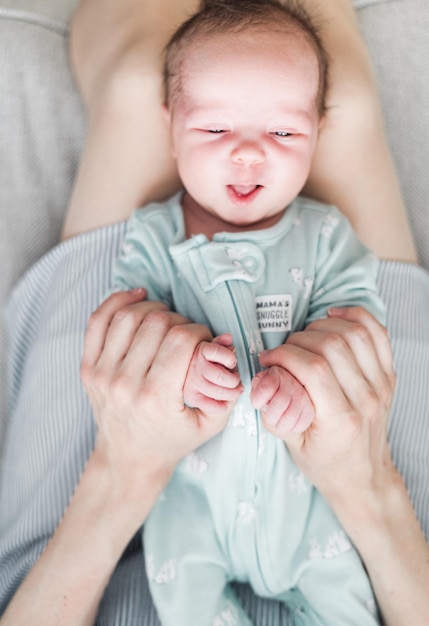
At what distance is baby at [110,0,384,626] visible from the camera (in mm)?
1085

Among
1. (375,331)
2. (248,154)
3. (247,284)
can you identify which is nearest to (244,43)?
(248,154)

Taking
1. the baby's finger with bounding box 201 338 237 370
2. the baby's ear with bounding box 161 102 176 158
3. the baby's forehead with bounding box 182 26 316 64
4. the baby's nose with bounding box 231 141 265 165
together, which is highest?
the baby's forehead with bounding box 182 26 316 64

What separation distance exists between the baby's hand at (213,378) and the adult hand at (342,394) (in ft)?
0.27

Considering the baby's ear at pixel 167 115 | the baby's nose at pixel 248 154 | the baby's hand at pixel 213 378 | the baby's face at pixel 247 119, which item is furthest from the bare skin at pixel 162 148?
the baby's hand at pixel 213 378

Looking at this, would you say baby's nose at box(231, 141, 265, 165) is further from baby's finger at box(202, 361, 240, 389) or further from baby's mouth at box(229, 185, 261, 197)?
baby's finger at box(202, 361, 240, 389)

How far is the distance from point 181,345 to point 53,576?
1.35 feet

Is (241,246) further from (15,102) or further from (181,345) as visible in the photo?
(15,102)

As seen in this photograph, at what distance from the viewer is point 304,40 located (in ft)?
3.90

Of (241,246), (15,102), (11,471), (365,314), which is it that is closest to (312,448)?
(365,314)

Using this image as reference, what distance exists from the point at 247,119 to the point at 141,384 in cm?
48

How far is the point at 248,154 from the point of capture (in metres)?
1.11

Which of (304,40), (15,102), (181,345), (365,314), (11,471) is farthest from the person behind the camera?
(15,102)

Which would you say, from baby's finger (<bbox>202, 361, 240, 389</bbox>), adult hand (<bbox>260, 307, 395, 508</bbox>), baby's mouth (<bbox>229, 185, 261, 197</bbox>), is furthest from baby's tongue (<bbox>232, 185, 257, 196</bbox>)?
baby's finger (<bbox>202, 361, 240, 389</bbox>)

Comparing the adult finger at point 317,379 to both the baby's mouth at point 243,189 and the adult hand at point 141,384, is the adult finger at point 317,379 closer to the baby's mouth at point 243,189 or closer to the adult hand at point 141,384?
the adult hand at point 141,384
